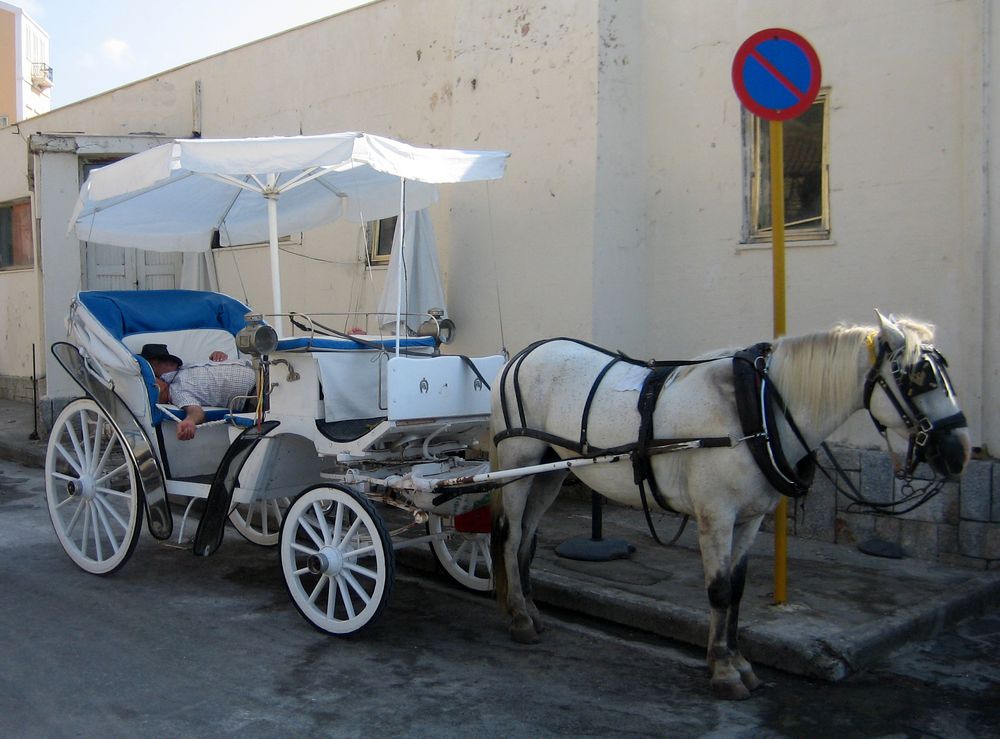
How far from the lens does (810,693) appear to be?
14.7 feet

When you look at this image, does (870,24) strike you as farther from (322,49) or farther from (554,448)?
(322,49)

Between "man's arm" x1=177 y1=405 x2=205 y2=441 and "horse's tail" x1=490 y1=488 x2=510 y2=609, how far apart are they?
2055 mm

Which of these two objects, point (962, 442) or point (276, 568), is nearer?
point (962, 442)

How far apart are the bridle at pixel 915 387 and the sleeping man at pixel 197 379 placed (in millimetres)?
4098

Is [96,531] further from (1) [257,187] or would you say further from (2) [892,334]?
(2) [892,334]

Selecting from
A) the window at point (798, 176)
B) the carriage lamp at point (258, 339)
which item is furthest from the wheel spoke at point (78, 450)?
the window at point (798, 176)

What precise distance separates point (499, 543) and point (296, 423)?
1.35 metres

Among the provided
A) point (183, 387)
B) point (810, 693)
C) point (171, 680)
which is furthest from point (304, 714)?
point (183, 387)

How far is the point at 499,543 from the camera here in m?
5.18

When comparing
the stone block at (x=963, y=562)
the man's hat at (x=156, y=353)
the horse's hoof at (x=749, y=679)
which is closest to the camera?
the horse's hoof at (x=749, y=679)

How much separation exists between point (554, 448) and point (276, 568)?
2543 mm

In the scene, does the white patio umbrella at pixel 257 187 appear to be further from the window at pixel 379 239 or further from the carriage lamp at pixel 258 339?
the window at pixel 379 239

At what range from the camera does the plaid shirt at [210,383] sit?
21.1 ft

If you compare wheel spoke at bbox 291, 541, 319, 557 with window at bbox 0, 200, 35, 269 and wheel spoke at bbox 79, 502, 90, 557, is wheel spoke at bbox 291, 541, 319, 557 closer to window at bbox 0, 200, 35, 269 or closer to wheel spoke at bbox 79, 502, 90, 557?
wheel spoke at bbox 79, 502, 90, 557
